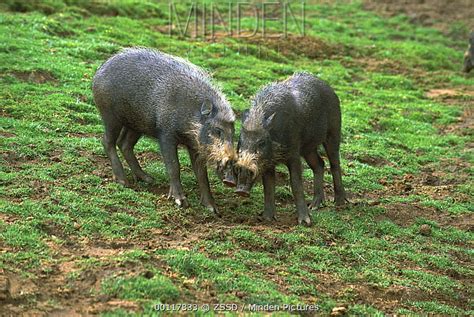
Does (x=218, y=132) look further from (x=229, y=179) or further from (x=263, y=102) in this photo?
(x=229, y=179)

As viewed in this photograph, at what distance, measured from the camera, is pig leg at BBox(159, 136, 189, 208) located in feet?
33.5

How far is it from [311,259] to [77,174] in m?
3.68

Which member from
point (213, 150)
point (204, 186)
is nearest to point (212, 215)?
point (204, 186)

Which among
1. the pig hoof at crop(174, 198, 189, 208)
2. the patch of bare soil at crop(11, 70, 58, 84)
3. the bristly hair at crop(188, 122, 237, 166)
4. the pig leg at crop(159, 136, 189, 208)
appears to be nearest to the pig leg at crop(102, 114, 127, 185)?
the pig leg at crop(159, 136, 189, 208)

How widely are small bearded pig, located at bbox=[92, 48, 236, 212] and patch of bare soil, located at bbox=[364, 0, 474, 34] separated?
62.2ft

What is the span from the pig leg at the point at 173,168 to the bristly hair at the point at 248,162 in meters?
1.20

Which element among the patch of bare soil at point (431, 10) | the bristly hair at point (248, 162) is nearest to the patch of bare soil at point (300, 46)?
the patch of bare soil at point (431, 10)

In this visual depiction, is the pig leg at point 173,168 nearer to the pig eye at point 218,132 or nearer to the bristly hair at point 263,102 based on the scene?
the pig eye at point 218,132

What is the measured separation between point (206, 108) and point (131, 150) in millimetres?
1954

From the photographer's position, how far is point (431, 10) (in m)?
29.1

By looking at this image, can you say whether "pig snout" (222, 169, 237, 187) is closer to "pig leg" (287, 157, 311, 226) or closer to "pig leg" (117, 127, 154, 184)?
"pig leg" (287, 157, 311, 226)

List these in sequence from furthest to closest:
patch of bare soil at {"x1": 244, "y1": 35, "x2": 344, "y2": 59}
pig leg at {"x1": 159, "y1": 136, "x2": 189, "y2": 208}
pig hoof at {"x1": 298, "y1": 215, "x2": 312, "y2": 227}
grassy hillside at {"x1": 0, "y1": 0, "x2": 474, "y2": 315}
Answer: patch of bare soil at {"x1": 244, "y1": 35, "x2": 344, "y2": 59}
pig leg at {"x1": 159, "y1": 136, "x2": 189, "y2": 208}
pig hoof at {"x1": 298, "y1": 215, "x2": 312, "y2": 227}
grassy hillside at {"x1": 0, "y1": 0, "x2": 474, "y2": 315}

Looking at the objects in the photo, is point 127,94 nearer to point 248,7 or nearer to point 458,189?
point 458,189

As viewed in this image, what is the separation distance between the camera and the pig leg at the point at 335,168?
11453mm
